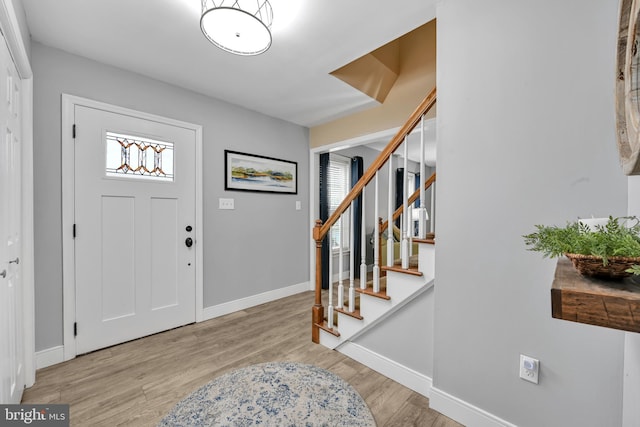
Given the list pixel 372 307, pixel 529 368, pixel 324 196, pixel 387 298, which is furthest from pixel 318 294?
pixel 324 196

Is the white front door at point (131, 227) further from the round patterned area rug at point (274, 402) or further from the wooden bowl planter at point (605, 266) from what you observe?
the wooden bowl planter at point (605, 266)

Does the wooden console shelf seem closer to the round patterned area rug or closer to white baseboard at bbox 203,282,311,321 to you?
the round patterned area rug

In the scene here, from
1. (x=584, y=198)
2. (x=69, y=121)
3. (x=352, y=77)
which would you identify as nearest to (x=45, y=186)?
(x=69, y=121)

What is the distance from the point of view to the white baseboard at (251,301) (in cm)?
286

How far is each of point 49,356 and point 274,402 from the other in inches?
89.2

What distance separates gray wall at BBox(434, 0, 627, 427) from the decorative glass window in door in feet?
7.68

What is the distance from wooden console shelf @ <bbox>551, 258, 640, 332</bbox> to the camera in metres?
0.41

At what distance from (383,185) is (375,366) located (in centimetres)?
358

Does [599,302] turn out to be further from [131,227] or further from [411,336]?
[131,227]

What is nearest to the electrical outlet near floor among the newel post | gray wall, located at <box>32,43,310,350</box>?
the newel post

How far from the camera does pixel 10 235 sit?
4.79 feet

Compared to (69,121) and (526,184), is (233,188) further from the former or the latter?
(526,184)

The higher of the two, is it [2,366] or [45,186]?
[45,186]

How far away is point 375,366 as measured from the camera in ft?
6.42
